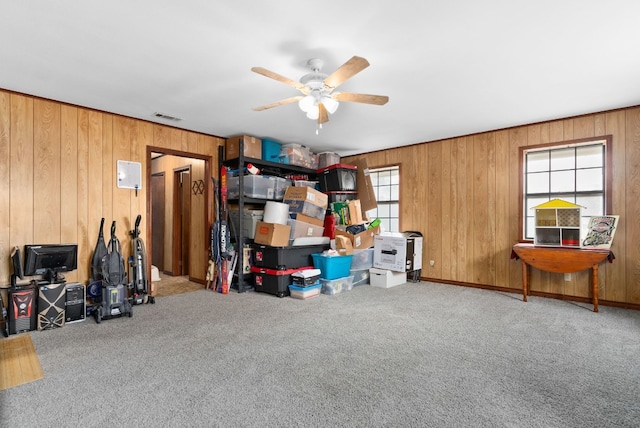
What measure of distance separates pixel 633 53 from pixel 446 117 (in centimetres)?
179

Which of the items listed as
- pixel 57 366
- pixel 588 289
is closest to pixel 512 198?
pixel 588 289

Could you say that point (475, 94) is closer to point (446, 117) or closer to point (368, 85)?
point (446, 117)

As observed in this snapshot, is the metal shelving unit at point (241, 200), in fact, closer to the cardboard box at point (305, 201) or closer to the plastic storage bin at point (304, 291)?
the cardboard box at point (305, 201)

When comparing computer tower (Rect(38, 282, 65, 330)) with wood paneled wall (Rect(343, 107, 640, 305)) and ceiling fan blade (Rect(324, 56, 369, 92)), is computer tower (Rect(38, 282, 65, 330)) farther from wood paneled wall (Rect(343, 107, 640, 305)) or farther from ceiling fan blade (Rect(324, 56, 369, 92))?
wood paneled wall (Rect(343, 107, 640, 305))

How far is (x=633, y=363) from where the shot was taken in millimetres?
2273

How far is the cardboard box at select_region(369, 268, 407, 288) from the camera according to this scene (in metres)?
4.83

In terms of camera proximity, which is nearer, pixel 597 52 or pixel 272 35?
pixel 272 35

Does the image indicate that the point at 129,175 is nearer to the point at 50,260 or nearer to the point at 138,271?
the point at 138,271

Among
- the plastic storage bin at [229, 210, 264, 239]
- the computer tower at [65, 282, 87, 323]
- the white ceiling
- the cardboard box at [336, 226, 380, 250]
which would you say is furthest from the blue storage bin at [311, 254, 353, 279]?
the computer tower at [65, 282, 87, 323]

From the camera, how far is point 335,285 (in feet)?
14.5

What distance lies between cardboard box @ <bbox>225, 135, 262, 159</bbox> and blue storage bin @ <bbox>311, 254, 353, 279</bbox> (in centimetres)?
175

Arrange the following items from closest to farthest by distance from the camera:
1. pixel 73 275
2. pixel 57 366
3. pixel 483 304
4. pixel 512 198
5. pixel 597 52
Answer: pixel 57 366
pixel 597 52
pixel 73 275
pixel 483 304
pixel 512 198

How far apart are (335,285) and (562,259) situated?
8.68 feet

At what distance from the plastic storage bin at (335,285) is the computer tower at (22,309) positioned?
9.81ft
